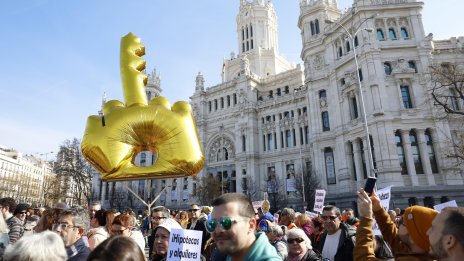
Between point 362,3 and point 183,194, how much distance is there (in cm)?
3932

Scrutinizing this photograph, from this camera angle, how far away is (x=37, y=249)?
2.44 metres

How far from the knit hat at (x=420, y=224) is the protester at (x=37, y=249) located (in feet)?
10.5

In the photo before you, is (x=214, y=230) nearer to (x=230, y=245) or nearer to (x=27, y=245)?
(x=230, y=245)

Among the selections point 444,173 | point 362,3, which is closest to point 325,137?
point 444,173

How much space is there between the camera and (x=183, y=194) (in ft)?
176

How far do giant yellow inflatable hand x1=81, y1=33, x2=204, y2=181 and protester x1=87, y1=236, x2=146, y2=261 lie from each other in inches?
388

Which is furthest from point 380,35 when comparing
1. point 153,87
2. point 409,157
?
point 153,87

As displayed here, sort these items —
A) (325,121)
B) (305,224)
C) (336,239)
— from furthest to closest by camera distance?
(325,121) → (305,224) → (336,239)

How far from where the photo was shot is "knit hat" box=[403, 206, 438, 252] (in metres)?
2.92

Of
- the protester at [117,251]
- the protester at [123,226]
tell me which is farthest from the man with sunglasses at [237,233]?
the protester at [123,226]

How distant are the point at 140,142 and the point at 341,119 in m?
28.9

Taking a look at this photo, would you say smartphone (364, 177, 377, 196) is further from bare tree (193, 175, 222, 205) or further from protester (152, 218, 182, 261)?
bare tree (193, 175, 222, 205)

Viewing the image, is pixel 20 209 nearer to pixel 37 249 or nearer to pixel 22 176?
pixel 37 249

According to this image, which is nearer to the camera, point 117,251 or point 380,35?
point 117,251
